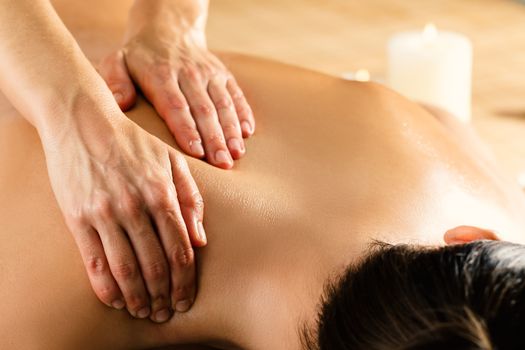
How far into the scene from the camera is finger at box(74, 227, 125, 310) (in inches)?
44.8

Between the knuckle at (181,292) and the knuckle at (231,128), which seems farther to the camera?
the knuckle at (231,128)

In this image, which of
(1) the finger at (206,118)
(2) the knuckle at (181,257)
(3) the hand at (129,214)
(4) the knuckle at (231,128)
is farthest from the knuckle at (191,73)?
(2) the knuckle at (181,257)

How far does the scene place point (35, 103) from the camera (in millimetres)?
1248

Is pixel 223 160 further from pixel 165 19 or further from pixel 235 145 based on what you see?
pixel 165 19

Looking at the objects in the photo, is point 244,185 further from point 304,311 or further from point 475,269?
point 475,269

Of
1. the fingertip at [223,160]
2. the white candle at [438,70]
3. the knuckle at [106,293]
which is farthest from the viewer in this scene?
the white candle at [438,70]

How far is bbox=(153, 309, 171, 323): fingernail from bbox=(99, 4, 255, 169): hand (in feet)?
0.69

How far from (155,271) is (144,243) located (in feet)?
0.12

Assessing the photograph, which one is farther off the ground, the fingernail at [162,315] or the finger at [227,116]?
the finger at [227,116]

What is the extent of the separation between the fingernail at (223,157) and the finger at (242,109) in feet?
0.22

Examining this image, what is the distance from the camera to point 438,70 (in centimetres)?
235

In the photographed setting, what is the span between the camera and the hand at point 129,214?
44.9 inches

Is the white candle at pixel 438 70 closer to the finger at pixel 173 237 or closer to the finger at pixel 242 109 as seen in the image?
the finger at pixel 242 109

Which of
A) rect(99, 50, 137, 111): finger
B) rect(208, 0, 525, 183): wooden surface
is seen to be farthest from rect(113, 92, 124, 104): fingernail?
rect(208, 0, 525, 183): wooden surface
